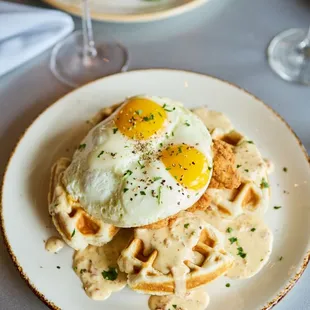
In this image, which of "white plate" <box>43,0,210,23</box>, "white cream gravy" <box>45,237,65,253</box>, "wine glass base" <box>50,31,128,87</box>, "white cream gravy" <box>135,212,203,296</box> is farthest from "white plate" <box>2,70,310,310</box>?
"white plate" <box>43,0,210,23</box>

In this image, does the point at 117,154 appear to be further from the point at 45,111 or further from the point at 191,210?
the point at 45,111

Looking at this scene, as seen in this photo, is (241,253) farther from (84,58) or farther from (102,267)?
(84,58)

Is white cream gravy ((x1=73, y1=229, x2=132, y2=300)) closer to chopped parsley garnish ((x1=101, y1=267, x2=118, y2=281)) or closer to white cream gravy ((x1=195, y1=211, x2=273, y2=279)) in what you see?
chopped parsley garnish ((x1=101, y1=267, x2=118, y2=281))

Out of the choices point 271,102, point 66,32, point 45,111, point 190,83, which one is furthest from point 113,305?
point 66,32

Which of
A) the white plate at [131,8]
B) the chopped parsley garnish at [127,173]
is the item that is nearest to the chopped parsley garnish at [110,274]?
the chopped parsley garnish at [127,173]

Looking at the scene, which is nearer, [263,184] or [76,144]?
[263,184]

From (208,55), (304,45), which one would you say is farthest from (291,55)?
(208,55)
